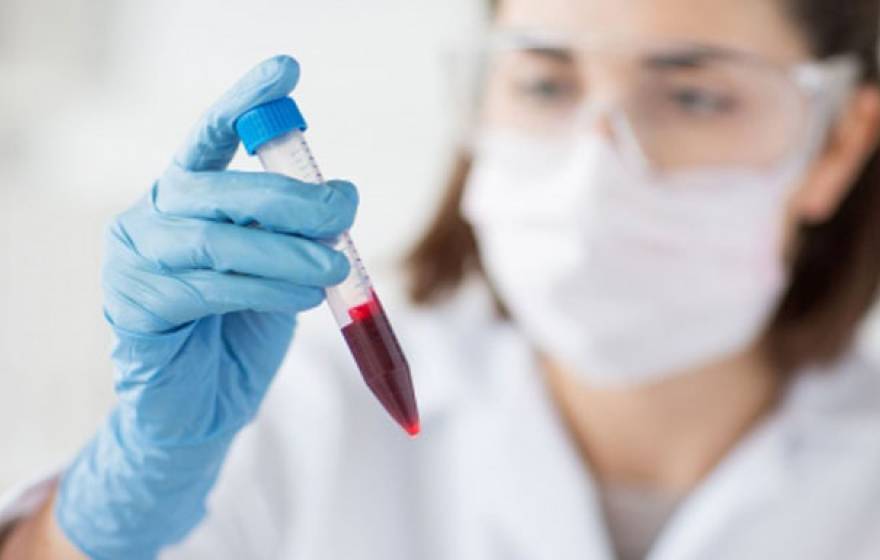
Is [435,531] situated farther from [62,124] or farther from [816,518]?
[62,124]

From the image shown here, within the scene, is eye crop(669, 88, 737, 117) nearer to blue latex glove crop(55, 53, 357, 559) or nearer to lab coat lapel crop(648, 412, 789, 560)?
lab coat lapel crop(648, 412, 789, 560)

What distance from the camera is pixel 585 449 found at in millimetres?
1453

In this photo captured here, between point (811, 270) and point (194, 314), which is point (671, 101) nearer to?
point (811, 270)

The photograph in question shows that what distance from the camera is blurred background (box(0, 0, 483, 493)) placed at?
1.93m

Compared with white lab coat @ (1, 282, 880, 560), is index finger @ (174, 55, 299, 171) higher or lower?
higher

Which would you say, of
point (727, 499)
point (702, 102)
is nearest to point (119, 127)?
point (702, 102)

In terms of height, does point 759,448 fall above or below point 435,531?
below

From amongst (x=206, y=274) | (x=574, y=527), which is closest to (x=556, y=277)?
(x=574, y=527)

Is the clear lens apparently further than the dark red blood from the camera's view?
Yes

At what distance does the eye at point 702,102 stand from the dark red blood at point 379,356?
2.32 ft

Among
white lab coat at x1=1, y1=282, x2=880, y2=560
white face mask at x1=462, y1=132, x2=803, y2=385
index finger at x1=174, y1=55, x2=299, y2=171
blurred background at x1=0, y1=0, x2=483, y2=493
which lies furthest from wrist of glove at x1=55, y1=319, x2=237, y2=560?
blurred background at x1=0, y1=0, x2=483, y2=493

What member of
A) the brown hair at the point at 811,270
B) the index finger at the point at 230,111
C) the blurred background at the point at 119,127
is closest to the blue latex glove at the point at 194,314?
the index finger at the point at 230,111

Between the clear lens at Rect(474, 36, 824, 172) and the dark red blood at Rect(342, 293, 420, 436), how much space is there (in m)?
0.63

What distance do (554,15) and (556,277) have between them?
31 cm
